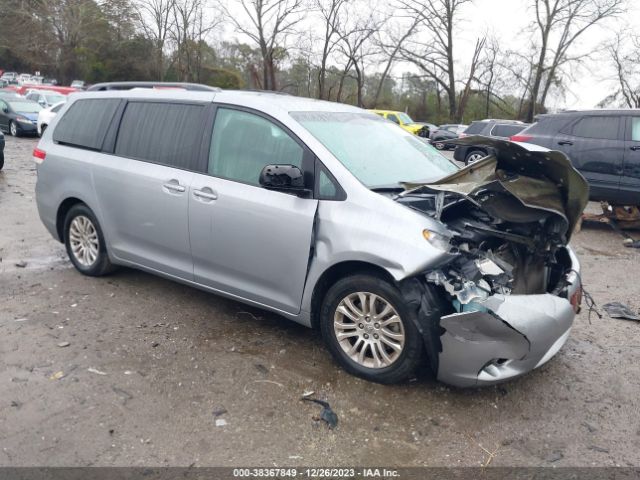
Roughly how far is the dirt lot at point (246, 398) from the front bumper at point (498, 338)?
0.30 m

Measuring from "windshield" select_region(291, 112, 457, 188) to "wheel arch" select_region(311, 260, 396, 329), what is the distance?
562 millimetres

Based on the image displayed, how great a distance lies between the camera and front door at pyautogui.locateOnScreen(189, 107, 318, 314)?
368 cm

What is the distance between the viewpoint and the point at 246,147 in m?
4.06

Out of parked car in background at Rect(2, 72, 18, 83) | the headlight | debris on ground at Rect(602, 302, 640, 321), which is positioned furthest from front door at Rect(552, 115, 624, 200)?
parked car in background at Rect(2, 72, 18, 83)

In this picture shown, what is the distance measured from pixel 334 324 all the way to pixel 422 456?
103cm

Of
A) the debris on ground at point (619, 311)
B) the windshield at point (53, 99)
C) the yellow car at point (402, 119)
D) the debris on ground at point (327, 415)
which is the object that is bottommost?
the debris on ground at point (327, 415)

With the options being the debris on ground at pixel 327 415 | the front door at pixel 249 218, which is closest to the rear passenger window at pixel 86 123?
the front door at pixel 249 218

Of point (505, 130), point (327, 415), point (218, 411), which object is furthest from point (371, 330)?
point (505, 130)

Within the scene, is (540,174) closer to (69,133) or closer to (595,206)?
(69,133)

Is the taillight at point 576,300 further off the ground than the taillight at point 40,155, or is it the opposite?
the taillight at point 40,155

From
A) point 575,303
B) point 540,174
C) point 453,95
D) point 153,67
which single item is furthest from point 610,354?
point 153,67

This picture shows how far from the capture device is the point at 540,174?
3709mm

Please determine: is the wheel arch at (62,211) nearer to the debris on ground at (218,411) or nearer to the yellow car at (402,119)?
the debris on ground at (218,411)

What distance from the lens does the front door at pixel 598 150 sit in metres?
8.27
